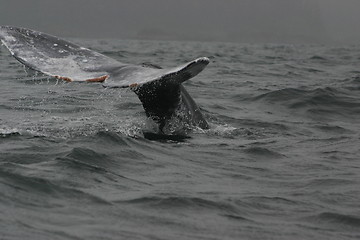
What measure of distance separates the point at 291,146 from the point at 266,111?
3852 mm

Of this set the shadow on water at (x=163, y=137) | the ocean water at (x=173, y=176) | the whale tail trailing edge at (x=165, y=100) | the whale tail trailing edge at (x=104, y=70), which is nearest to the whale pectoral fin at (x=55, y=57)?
the whale tail trailing edge at (x=104, y=70)

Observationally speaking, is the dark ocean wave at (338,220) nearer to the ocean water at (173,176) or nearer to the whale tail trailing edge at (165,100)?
the ocean water at (173,176)

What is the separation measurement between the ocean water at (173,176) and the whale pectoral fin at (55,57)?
757mm

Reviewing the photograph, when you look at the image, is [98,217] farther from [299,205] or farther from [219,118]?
[219,118]

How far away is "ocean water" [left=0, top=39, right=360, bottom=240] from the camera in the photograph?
15.7ft

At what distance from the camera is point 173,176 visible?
20.6 ft

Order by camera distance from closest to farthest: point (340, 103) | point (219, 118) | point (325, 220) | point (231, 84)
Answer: point (325, 220) < point (219, 118) < point (340, 103) < point (231, 84)

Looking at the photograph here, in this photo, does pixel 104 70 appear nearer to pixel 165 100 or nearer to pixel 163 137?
pixel 165 100

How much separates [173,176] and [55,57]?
180 cm

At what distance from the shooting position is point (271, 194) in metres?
5.83

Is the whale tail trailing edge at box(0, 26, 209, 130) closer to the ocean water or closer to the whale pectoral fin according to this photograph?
the whale pectoral fin

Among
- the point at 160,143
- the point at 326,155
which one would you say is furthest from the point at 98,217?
the point at 326,155

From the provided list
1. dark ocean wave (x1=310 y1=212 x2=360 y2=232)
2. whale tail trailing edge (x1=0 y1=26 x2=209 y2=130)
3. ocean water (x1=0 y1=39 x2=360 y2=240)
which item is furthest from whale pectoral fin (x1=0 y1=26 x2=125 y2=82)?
dark ocean wave (x1=310 y1=212 x2=360 y2=232)

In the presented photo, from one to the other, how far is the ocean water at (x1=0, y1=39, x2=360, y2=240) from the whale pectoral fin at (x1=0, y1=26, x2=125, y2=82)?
2.48ft
